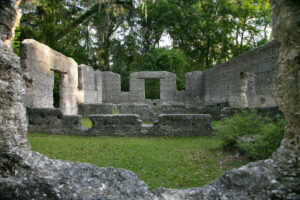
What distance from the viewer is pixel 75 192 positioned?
6.79ft

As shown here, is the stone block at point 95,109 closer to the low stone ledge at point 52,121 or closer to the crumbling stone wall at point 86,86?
the crumbling stone wall at point 86,86

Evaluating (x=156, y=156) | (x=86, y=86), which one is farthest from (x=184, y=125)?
(x=86, y=86)

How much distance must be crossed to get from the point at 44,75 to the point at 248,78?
10.7 meters

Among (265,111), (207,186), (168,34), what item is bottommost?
(207,186)

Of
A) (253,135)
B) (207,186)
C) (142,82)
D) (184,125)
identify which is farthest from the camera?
(142,82)

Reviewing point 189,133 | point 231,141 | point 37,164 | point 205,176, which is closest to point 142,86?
point 189,133

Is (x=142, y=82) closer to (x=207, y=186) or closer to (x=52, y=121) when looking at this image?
(x=52, y=121)

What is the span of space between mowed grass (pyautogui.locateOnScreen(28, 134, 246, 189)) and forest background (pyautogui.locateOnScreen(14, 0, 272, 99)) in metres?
15.7

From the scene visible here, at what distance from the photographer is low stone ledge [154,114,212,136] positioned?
750 cm

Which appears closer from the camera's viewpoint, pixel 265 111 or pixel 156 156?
pixel 156 156

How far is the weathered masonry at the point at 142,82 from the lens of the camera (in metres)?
A: 8.99

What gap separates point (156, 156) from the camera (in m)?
5.09

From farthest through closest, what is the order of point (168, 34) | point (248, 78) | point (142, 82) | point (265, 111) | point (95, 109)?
point (168, 34) < point (142, 82) < point (95, 109) < point (248, 78) < point (265, 111)

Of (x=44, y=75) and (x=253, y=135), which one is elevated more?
(x=44, y=75)
